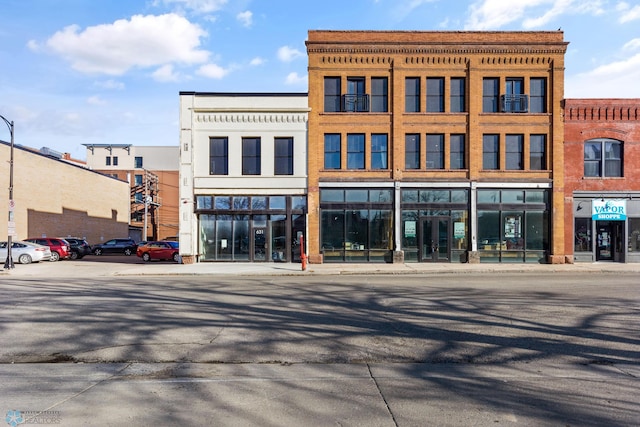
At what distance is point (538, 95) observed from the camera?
27.4 m

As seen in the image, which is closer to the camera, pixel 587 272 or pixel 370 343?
pixel 370 343

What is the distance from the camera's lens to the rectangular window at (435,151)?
2744 centimetres

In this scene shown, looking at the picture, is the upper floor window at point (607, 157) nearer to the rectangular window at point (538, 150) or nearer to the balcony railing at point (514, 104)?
the rectangular window at point (538, 150)

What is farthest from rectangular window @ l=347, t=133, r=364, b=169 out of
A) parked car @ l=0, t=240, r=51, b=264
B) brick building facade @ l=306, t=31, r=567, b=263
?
parked car @ l=0, t=240, r=51, b=264

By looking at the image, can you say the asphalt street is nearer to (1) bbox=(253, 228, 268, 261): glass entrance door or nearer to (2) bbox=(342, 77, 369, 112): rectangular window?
(1) bbox=(253, 228, 268, 261): glass entrance door

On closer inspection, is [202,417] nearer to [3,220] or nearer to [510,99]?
[510,99]

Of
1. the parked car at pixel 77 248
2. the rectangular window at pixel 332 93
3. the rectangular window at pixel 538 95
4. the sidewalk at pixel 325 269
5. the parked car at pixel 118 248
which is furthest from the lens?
the parked car at pixel 118 248

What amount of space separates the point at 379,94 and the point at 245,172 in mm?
9053

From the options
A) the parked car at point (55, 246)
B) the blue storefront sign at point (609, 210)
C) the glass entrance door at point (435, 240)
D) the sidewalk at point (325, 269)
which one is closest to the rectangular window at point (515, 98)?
the blue storefront sign at point (609, 210)

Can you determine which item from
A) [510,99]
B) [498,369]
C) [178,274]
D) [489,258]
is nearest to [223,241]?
[178,274]

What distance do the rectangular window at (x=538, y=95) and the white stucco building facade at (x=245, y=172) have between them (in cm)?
1313

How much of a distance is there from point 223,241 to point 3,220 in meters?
19.1

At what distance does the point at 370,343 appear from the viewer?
8.34 meters

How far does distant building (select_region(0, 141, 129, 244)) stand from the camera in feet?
117
